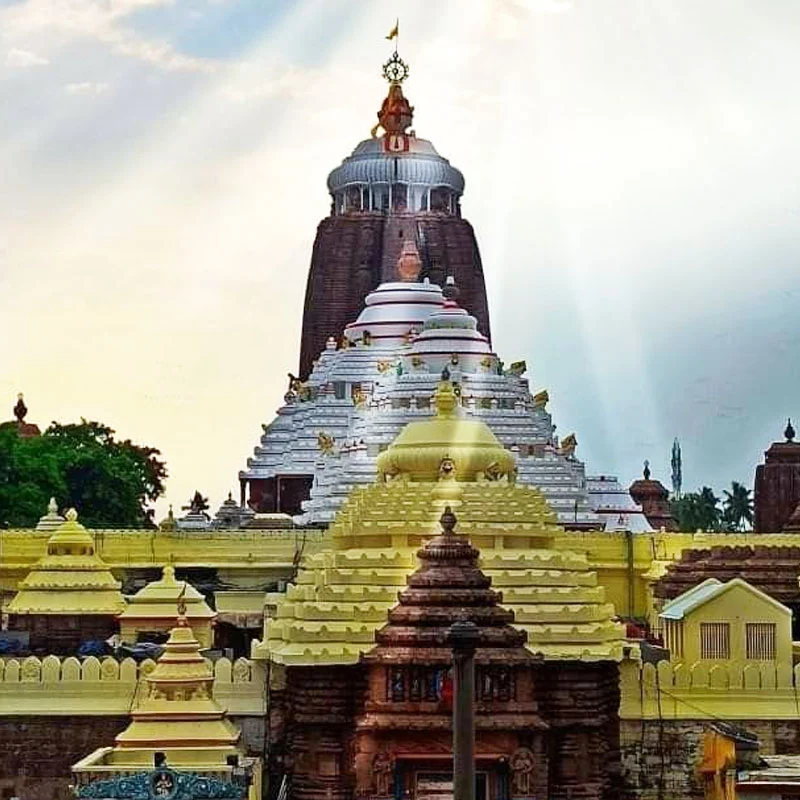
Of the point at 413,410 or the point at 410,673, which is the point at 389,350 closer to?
the point at 413,410

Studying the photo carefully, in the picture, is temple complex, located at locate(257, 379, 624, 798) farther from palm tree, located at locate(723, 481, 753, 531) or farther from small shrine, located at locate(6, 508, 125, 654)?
palm tree, located at locate(723, 481, 753, 531)

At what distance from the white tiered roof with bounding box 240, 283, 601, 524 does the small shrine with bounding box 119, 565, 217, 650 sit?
10.1 m

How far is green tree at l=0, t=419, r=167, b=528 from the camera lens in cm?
5781

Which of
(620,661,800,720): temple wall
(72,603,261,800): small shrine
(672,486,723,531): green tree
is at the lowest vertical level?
(72,603,261,800): small shrine

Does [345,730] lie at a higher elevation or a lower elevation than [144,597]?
lower

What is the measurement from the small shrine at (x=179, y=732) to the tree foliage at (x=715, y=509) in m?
74.4

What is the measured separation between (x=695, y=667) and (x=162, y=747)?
6.80 meters

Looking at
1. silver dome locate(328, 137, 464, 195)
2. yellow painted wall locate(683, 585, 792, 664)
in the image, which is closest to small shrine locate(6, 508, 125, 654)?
yellow painted wall locate(683, 585, 792, 664)

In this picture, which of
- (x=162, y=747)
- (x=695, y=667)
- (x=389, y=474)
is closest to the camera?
(x=162, y=747)

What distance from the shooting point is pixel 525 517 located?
26000 mm

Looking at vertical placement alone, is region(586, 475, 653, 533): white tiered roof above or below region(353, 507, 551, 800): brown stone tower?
above

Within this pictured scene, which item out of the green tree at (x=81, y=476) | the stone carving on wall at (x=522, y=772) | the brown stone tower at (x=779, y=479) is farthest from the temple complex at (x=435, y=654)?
the brown stone tower at (x=779, y=479)

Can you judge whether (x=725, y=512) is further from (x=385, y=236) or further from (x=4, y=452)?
(x=4, y=452)

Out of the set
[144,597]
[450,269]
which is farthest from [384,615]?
[450,269]
